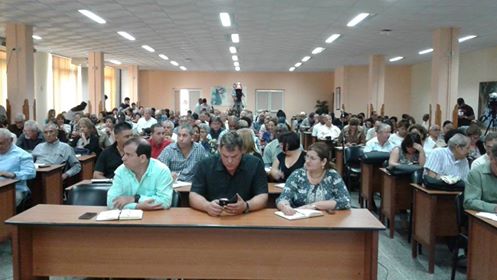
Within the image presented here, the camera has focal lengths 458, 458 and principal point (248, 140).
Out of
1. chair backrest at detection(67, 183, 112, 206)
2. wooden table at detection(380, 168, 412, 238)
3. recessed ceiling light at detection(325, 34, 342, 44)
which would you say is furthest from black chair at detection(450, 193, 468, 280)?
recessed ceiling light at detection(325, 34, 342, 44)

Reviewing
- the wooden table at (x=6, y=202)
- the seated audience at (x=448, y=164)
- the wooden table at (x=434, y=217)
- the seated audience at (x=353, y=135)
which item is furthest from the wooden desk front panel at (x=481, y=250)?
the seated audience at (x=353, y=135)

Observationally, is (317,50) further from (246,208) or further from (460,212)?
(246,208)

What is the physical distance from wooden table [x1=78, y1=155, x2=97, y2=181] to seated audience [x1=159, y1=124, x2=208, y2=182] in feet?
7.33

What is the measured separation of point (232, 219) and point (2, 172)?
3307mm

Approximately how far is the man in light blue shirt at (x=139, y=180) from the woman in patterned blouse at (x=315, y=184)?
3.03 feet

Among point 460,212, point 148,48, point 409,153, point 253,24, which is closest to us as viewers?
point 460,212

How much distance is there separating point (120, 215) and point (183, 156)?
2281mm

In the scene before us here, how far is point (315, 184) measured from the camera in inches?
150

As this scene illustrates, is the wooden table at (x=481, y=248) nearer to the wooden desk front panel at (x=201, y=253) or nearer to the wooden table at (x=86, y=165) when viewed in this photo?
the wooden desk front panel at (x=201, y=253)

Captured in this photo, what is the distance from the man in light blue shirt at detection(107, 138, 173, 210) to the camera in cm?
352

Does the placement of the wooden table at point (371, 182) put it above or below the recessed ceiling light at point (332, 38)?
below

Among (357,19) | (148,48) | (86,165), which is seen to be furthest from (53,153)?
(148,48)

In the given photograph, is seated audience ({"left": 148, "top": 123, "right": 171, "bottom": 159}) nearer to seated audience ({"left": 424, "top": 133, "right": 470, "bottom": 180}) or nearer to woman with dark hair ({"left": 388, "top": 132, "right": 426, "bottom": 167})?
woman with dark hair ({"left": 388, "top": 132, "right": 426, "bottom": 167})

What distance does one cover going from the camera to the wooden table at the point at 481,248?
347cm
